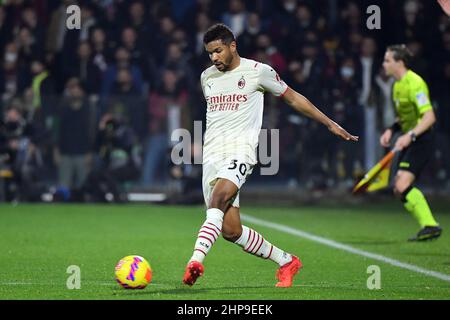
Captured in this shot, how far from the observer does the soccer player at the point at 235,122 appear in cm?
959

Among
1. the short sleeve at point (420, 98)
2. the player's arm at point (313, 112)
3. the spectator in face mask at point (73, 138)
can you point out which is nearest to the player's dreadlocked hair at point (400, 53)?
the short sleeve at point (420, 98)

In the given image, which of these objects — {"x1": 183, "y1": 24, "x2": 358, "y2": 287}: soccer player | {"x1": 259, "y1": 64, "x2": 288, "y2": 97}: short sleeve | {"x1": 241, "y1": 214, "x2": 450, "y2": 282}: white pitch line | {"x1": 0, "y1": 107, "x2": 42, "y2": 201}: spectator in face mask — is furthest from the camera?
{"x1": 0, "y1": 107, "x2": 42, "y2": 201}: spectator in face mask

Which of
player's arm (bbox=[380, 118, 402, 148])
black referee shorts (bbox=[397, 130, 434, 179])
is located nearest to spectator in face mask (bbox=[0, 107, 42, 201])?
player's arm (bbox=[380, 118, 402, 148])

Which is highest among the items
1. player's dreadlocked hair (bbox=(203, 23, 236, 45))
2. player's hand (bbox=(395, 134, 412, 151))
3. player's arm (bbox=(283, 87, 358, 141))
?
player's dreadlocked hair (bbox=(203, 23, 236, 45))

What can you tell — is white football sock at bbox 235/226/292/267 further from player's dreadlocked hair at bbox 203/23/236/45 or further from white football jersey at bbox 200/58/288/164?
player's dreadlocked hair at bbox 203/23/236/45

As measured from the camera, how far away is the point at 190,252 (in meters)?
13.0

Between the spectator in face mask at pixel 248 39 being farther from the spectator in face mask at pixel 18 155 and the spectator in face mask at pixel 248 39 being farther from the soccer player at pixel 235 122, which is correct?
the soccer player at pixel 235 122

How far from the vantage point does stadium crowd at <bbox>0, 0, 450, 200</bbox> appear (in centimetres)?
2095

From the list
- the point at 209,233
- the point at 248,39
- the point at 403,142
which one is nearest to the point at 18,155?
the point at 248,39

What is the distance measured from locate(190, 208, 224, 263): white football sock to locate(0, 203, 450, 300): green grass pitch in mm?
354

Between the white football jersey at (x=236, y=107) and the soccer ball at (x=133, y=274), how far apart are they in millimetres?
1132

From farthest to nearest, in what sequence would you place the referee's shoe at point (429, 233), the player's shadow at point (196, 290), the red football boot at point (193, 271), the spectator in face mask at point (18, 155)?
the spectator in face mask at point (18, 155), the referee's shoe at point (429, 233), the player's shadow at point (196, 290), the red football boot at point (193, 271)

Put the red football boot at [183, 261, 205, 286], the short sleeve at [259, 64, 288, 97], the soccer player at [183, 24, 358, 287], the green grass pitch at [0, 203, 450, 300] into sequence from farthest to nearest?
the short sleeve at [259, 64, 288, 97], the soccer player at [183, 24, 358, 287], the green grass pitch at [0, 203, 450, 300], the red football boot at [183, 261, 205, 286]

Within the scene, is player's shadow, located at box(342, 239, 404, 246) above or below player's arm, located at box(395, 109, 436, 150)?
below
